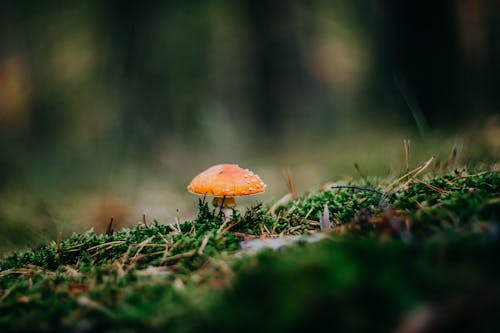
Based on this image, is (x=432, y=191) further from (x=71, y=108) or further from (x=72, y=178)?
(x=71, y=108)

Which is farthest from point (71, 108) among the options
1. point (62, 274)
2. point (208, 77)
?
point (62, 274)

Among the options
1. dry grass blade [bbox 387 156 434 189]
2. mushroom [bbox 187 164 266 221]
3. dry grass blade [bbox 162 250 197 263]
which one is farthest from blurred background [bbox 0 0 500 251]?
dry grass blade [bbox 162 250 197 263]

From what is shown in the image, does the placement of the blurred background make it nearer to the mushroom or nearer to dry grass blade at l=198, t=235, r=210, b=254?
the mushroom

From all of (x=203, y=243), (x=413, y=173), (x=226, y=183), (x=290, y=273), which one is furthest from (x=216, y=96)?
(x=290, y=273)

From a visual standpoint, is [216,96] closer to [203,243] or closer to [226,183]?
[226,183]

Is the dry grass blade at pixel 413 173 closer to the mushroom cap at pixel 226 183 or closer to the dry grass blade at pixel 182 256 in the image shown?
the mushroom cap at pixel 226 183
